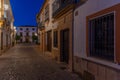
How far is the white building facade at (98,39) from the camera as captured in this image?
6.21 metres

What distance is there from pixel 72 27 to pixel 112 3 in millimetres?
4996

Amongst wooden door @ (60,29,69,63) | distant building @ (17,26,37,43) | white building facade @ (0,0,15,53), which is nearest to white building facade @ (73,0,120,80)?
wooden door @ (60,29,69,63)

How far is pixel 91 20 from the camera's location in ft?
27.6

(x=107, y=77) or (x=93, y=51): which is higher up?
(x=93, y=51)

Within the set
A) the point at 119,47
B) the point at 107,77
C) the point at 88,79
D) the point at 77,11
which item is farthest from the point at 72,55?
the point at 119,47

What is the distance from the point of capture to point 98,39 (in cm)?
793

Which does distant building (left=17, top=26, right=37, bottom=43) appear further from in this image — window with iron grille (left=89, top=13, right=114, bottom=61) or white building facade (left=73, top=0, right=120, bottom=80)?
window with iron grille (left=89, top=13, right=114, bottom=61)

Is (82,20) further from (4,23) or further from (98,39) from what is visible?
(4,23)

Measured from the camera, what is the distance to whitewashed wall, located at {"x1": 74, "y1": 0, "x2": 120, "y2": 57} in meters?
7.41

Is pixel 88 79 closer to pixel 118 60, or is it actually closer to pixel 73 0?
pixel 118 60

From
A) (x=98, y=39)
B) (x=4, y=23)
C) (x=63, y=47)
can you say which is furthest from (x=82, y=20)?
(x=4, y=23)

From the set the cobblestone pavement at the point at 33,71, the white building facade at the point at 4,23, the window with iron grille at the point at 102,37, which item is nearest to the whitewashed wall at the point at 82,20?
the window with iron grille at the point at 102,37

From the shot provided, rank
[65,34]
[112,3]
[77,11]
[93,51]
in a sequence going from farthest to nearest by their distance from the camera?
[65,34] → [77,11] → [93,51] → [112,3]

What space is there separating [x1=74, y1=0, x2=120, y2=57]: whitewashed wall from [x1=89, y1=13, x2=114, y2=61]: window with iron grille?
37cm
